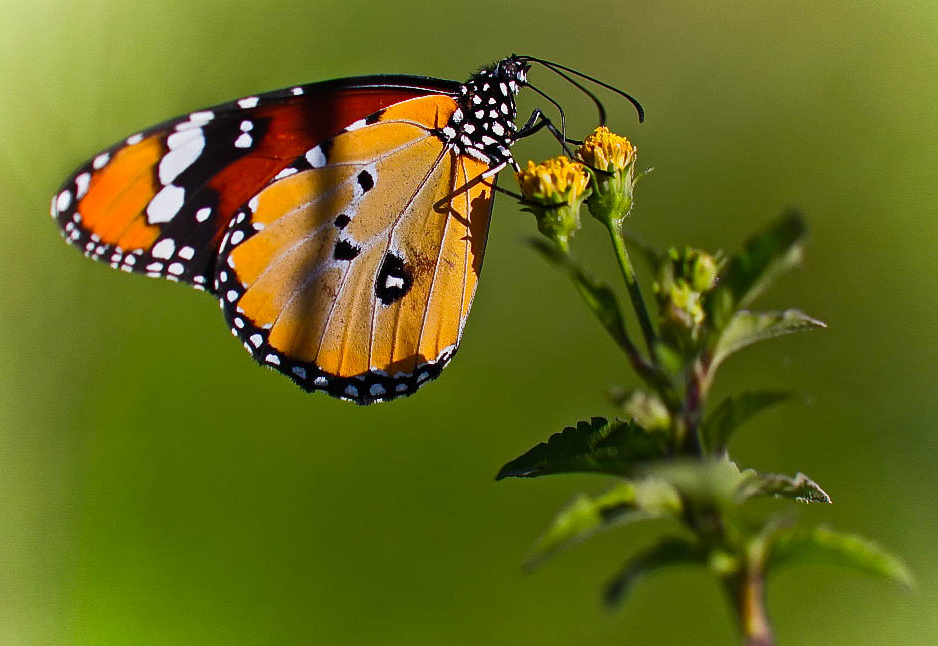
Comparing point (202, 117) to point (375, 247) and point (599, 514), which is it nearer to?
point (375, 247)

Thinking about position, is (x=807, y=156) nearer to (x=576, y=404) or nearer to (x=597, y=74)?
(x=597, y=74)

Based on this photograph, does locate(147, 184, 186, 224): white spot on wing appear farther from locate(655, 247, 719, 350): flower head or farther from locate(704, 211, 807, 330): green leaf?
locate(704, 211, 807, 330): green leaf

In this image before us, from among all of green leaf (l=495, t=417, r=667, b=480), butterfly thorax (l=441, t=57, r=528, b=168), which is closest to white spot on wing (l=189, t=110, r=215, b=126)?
butterfly thorax (l=441, t=57, r=528, b=168)

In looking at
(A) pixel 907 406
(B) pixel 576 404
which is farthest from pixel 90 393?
(A) pixel 907 406

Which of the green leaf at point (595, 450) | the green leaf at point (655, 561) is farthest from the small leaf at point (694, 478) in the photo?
the green leaf at point (595, 450)

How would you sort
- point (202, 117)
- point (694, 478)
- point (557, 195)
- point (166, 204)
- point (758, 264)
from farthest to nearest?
1. point (166, 204)
2. point (202, 117)
3. point (557, 195)
4. point (758, 264)
5. point (694, 478)

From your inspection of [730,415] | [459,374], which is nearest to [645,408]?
[730,415]
